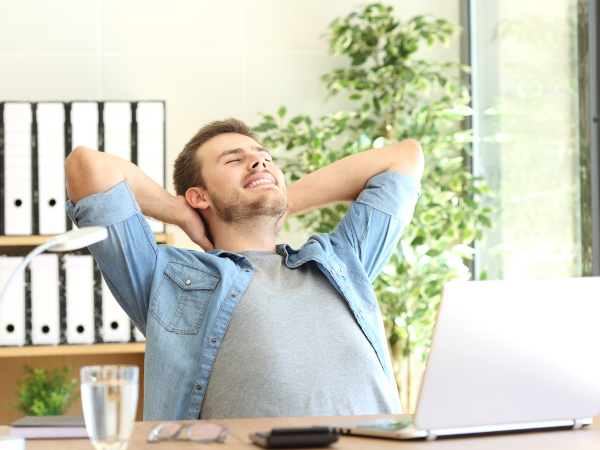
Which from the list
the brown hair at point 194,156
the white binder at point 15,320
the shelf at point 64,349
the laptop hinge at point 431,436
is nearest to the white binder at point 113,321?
the shelf at point 64,349

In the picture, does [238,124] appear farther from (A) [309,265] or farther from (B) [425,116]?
(B) [425,116]

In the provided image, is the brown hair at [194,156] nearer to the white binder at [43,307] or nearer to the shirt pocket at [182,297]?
the shirt pocket at [182,297]

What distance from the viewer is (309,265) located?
1.55 meters

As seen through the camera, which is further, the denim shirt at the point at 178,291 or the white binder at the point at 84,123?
the white binder at the point at 84,123

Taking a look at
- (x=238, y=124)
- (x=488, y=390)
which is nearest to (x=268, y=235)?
(x=238, y=124)

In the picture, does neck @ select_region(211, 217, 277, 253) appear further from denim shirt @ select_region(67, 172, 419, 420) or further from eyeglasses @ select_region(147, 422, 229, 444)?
eyeglasses @ select_region(147, 422, 229, 444)

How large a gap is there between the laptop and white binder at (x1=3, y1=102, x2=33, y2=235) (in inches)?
68.9

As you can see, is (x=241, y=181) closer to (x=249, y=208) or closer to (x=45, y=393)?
(x=249, y=208)

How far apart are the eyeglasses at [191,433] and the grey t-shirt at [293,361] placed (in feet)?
1.52

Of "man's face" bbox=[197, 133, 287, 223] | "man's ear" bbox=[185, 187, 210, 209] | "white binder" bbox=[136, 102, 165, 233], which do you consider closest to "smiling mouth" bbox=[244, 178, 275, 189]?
"man's face" bbox=[197, 133, 287, 223]

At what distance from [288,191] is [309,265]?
0.34 metres

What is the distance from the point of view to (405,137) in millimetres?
2727

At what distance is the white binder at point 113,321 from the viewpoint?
2363 millimetres

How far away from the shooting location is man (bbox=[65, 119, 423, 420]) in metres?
1.34
